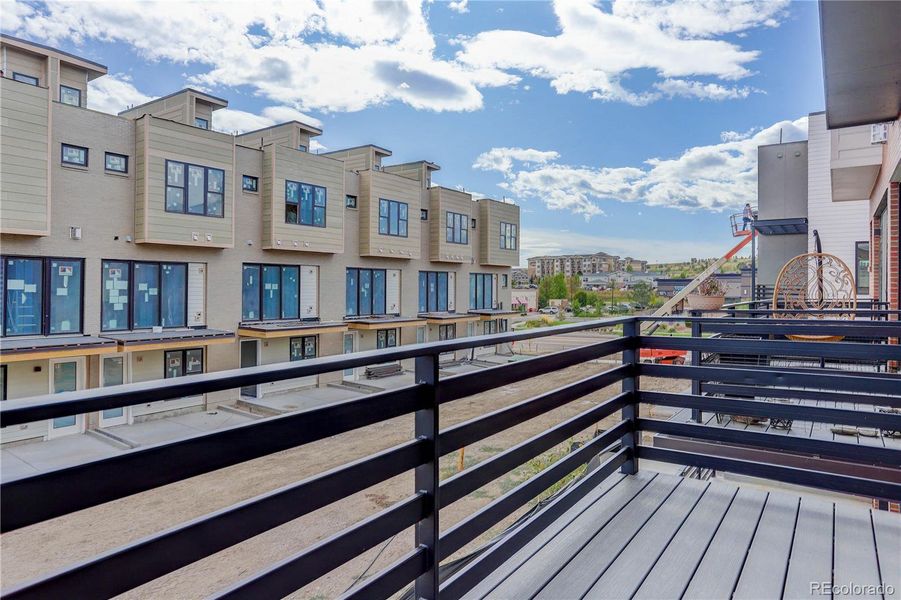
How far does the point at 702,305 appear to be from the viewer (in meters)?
7.38

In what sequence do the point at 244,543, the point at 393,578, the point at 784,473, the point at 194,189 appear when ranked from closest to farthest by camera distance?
1. the point at 393,578
2. the point at 784,473
3. the point at 244,543
4. the point at 194,189

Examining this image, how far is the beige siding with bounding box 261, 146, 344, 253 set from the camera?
1520cm

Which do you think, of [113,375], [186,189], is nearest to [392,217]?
[186,189]

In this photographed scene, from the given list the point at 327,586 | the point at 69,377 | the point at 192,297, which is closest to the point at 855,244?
the point at 327,586

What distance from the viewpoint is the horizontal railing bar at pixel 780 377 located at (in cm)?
239

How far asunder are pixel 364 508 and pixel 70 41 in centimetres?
1857

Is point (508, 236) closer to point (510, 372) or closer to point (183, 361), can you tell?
point (183, 361)

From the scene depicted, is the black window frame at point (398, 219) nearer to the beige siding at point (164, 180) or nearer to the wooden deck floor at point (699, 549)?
the beige siding at point (164, 180)

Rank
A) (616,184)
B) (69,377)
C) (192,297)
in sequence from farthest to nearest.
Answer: (616,184)
(192,297)
(69,377)

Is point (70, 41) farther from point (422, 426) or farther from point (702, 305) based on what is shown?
point (422, 426)

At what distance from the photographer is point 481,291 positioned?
80.3 ft

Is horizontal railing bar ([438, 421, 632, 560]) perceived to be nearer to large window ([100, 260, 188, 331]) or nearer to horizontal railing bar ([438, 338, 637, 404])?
horizontal railing bar ([438, 338, 637, 404])

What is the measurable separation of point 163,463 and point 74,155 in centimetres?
1368

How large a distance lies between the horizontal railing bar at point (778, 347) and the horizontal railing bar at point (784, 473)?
21.7 inches
